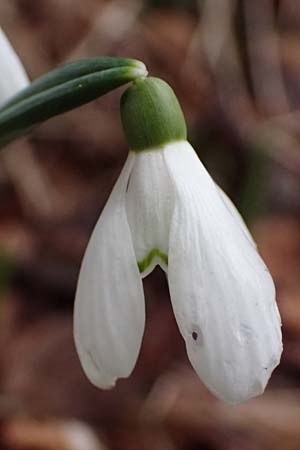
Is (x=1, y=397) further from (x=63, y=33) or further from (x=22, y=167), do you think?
(x=63, y=33)

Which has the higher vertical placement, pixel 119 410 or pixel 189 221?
pixel 189 221

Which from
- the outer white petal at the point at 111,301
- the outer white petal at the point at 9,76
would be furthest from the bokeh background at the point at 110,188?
the outer white petal at the point at 111,301

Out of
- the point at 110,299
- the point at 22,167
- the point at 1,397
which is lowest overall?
the point at 1,397

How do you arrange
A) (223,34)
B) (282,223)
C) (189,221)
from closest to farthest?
(189,221), (282,223), (223,34)

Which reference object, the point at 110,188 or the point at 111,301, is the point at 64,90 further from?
the point at 110,188

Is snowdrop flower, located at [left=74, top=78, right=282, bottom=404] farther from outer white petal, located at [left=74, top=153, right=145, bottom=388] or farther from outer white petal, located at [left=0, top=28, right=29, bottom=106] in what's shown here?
outer white petal, located at [left=0, top=28, right=29, bottom=106]

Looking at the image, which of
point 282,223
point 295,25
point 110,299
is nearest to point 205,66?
point 295,25

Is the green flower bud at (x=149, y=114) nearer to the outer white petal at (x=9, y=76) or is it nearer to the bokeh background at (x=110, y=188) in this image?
the outer white petal at (x=9, y=76)

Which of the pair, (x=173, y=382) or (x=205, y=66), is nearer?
(x=173, y=382)
